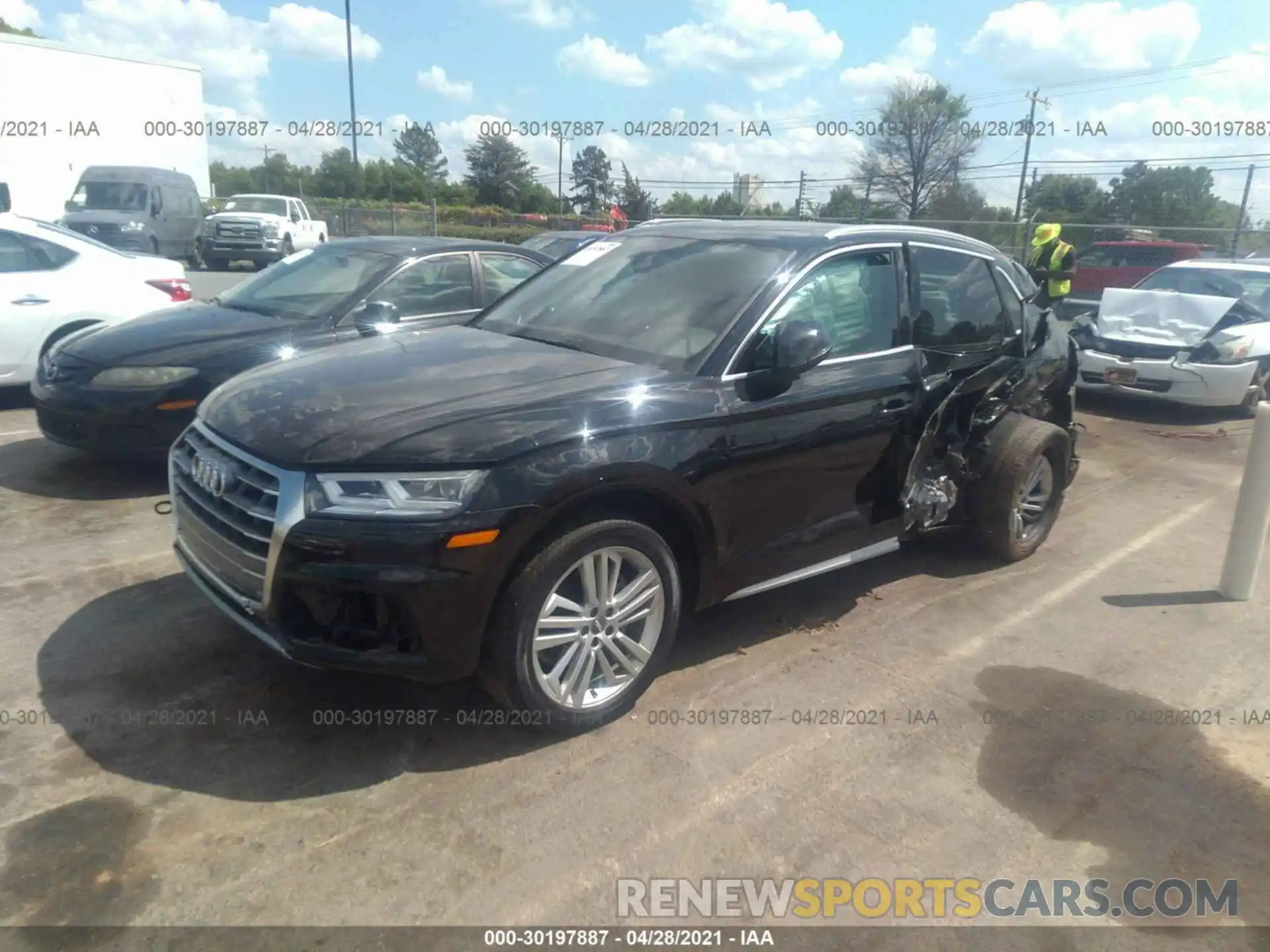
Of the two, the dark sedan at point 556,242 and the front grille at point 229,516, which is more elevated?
the dark sedan at point 556,242

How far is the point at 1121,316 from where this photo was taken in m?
10.2

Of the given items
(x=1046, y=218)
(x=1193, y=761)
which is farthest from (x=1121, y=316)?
(x=1046, y=218)

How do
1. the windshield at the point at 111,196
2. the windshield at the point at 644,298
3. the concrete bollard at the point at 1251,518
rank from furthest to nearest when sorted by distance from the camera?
the windshield at the point at 111,196 → the concrete bollard at the point at 1251,518 → the windshield at the point at 644,298

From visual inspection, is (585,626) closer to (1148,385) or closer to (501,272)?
(501,272)

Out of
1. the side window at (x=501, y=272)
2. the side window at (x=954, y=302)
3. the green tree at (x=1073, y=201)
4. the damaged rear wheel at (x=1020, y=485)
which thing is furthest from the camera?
the green tree at (x=1073, y=201)

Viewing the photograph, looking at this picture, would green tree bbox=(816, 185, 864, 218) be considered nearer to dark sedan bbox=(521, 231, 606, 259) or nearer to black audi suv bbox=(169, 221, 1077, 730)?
dark sedan bbox=(521, 231, 606, 259)

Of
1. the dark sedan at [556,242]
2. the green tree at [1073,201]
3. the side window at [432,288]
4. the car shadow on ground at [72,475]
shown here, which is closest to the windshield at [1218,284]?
the dark sedan at [556,242]

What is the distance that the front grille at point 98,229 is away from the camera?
18.0m

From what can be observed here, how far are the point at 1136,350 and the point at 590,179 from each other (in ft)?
110

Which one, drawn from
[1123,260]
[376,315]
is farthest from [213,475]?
[1123,260]

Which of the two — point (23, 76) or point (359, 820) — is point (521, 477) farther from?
point (23, 76)

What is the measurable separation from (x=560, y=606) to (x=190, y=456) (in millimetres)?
1551

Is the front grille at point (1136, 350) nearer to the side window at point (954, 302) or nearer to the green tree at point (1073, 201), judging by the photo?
the side window at point (954, 302)

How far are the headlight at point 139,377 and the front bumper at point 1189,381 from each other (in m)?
8.76
